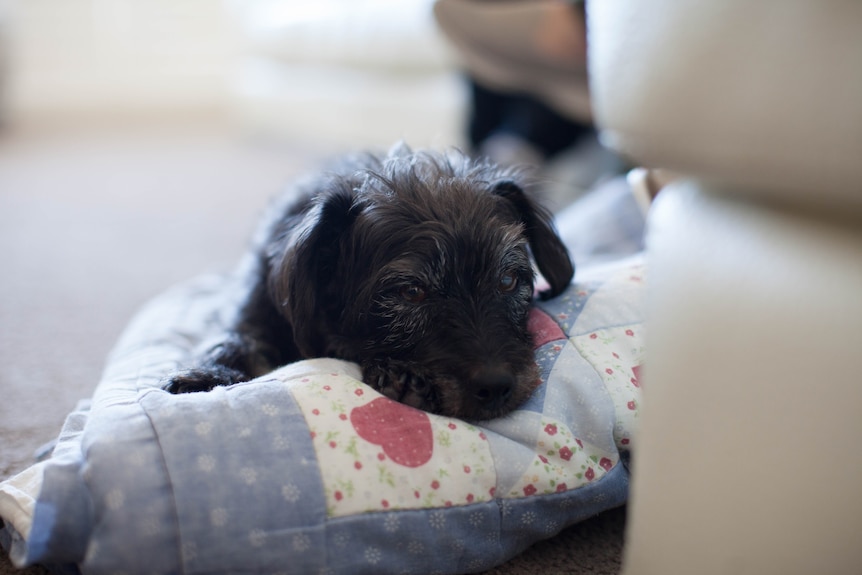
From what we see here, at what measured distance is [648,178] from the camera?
2355 mm

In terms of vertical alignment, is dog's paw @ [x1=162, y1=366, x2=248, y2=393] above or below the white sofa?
below

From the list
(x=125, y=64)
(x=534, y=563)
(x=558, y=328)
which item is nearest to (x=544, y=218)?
(x=558, y=328)

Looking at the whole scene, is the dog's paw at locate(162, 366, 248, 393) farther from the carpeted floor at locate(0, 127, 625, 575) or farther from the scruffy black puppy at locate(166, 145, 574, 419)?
the carpeted floor at locate(0, 127, 625, 575)

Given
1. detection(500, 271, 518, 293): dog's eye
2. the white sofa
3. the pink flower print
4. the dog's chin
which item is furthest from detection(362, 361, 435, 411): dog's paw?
the white sofa

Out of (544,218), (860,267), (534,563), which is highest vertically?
(860,267)

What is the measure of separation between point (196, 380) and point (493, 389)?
61 cm

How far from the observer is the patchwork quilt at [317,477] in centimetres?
117

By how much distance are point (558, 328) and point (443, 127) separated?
131 inches

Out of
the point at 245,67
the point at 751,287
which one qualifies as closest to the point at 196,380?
the point at 751,287

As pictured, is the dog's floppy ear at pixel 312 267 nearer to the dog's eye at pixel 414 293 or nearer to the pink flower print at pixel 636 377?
the dog's eye at pixel 414 293

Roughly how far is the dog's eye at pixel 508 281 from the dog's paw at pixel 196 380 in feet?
2.02

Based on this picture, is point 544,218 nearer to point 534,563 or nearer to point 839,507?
point 534,563

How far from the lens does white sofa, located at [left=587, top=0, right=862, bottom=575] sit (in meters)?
0.92

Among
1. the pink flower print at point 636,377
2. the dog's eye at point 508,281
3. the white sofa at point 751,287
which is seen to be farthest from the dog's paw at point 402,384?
the white sofa at point 751,287
